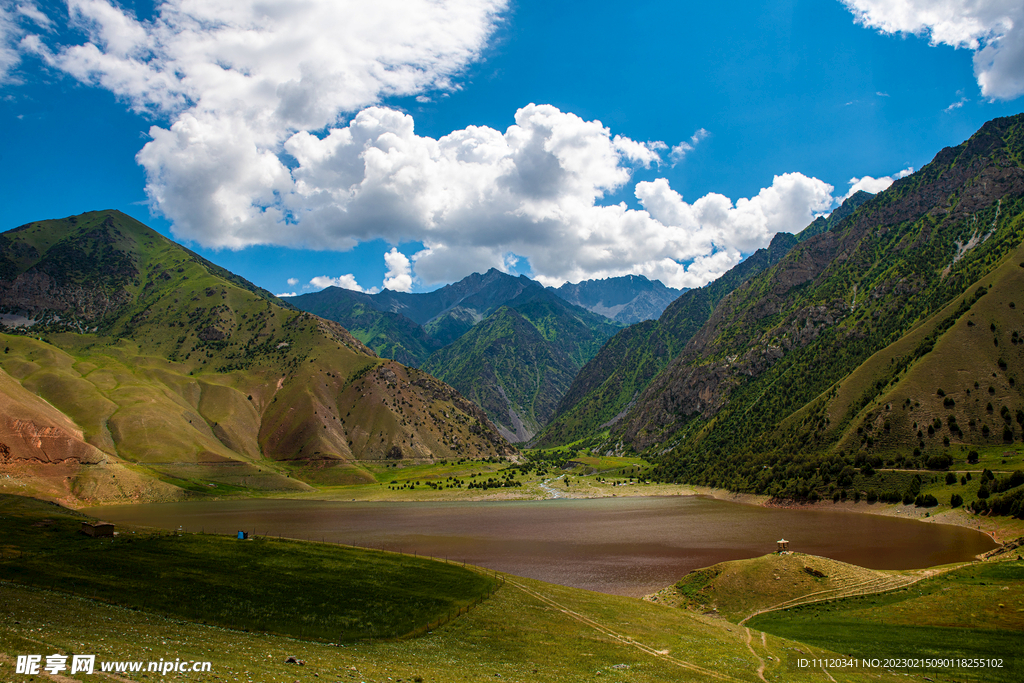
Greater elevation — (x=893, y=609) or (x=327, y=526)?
Answer: (x=893, y=609)

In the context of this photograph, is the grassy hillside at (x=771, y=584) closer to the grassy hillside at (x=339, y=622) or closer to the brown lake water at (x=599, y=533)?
the brown lake water at (x=599, y=533)

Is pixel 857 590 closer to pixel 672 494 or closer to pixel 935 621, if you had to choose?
pixel 935 621

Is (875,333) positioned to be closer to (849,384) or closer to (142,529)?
(849,384)

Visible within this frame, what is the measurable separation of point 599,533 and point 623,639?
5451 cm

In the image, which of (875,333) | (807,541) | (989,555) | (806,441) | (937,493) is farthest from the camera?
(875,333)

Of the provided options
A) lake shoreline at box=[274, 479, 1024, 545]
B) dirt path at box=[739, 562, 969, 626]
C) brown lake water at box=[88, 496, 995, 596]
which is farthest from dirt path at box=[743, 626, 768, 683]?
lake shoreline at box=[274, 479, 1024, 545]

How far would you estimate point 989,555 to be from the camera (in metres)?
51.0

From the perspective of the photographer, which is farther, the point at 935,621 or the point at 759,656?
the point at 935,621

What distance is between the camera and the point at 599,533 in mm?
84875

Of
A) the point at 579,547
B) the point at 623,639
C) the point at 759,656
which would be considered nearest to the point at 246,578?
the point at 623,639

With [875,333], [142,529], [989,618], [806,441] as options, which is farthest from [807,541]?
[875,333]

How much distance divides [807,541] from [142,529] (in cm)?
8307

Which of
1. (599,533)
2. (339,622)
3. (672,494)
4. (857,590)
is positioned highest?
(339,622)

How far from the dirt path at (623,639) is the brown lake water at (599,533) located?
1251 cm
